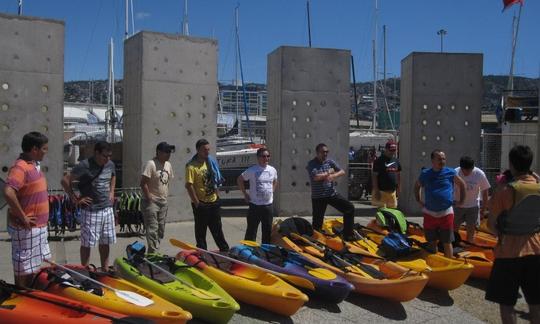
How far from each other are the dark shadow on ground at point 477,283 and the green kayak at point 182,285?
3449 millimetres

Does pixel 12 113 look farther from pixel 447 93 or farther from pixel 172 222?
pixel 447 93

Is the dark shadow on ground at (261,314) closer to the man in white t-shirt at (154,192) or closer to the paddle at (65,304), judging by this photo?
the paddle at (65,304)

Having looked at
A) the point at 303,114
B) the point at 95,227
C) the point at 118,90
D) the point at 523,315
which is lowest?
the point at 523,315

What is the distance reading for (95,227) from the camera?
6.24 meters

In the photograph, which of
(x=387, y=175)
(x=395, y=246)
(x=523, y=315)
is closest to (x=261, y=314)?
(x=395, y=246)

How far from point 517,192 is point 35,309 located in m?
3.99

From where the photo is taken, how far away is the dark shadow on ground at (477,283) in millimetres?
7012

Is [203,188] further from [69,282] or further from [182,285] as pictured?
[69,282]

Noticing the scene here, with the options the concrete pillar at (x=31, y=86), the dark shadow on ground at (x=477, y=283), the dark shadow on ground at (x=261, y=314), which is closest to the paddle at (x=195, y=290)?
the dark shadow on ground at (x=261, y=314)

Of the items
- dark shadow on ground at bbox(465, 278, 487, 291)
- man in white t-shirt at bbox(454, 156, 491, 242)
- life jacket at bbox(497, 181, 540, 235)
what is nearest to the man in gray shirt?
life jacket at bbox(497, 181, 540, 235)

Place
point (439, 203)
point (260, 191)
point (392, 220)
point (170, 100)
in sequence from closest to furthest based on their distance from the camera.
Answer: point (439, 203) → point (260, 191) → point (392, 220) → point (170, 100)

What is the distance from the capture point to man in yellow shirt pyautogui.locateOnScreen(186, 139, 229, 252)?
720 cm

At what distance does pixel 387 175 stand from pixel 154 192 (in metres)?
3.56

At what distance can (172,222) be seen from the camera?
448 inches
